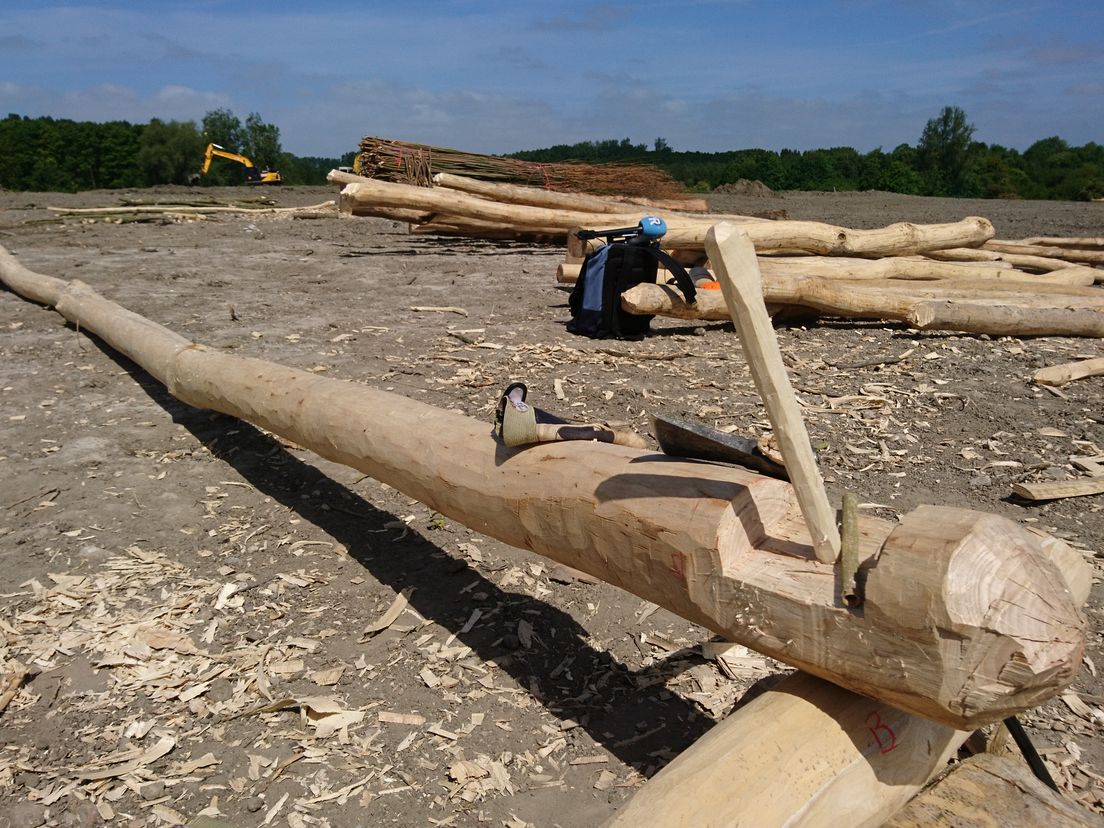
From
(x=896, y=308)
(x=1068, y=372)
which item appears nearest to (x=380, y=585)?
(x=1068, y=372)

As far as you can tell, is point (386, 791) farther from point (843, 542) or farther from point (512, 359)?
point (512, 359)

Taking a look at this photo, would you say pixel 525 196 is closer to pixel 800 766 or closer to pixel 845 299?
pixel 845 299

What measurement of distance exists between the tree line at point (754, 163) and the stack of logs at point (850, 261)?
23.6 m

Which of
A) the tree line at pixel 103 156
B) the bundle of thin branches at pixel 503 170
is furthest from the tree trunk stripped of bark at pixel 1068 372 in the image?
the tree line at pixel 103 156

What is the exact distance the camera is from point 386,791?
216cm

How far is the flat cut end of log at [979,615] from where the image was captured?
4.48ft

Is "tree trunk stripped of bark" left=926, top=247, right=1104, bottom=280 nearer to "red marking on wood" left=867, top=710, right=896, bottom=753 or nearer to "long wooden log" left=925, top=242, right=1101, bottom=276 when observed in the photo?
"long wooden log" left=925, top=242, right=1101, bottom=276

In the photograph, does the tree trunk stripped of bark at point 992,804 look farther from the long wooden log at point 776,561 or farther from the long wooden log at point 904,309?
the long wooden log at point 904,309

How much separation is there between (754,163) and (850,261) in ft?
109

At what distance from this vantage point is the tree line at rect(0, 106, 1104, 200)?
118ft

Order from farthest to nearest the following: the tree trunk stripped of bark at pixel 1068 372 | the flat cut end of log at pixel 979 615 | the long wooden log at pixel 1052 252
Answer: the long wooden log at pixel 1052 252 < the tree trunk stripped of bark at pixel 1068 372 < the flat cut end of log at pixel 979 615

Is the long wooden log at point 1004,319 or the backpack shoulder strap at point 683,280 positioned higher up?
the backpack shoulder strap at point 683,280

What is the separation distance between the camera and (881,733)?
63.7 inches

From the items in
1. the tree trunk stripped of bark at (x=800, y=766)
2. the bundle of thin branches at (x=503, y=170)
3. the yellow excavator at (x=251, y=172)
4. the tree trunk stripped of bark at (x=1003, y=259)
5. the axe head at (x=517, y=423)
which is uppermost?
the yellow excavator at (x=251, y=172)
